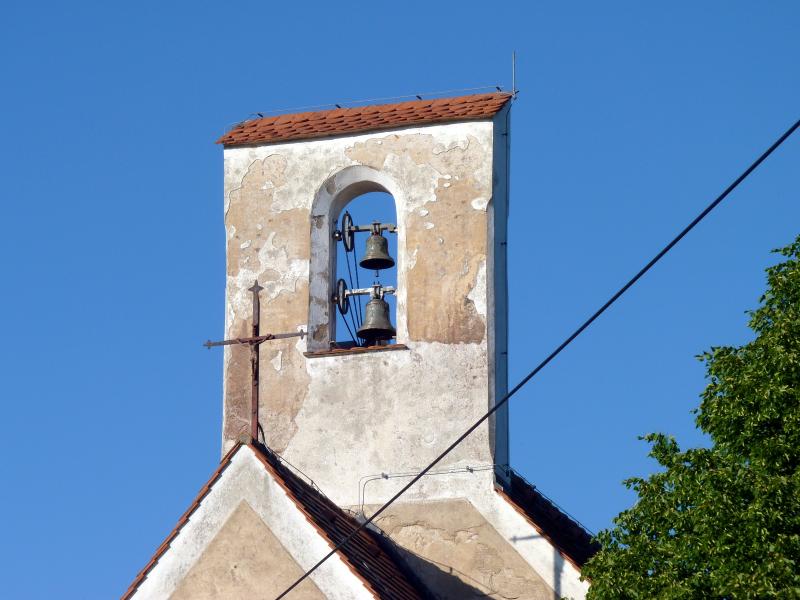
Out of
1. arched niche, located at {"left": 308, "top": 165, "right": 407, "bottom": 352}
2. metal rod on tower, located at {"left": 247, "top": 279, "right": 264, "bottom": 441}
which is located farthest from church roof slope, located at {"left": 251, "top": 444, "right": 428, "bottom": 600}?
arched niche, located at {"left": 308, "top": 165, "right": 407, "bottom": 352}

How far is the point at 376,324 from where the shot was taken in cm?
2456

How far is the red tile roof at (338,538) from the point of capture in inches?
814

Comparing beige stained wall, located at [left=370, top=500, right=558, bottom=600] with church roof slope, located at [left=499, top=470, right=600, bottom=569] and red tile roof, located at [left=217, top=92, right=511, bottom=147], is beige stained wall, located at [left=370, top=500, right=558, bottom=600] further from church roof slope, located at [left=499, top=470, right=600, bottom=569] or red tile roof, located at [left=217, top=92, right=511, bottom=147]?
red tile roof, located at [left=217, top=92, right=511, bottom=147]

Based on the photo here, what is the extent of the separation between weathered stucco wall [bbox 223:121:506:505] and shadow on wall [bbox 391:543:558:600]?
2.99ft

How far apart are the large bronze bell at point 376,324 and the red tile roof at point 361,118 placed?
7.67ft

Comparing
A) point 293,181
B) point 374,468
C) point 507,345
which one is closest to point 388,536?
point 374,468

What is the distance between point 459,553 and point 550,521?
10.4 ft

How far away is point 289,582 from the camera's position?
2025cm

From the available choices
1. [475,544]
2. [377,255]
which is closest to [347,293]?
[377,255]

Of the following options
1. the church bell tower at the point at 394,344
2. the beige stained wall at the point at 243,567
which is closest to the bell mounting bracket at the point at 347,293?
the church bell tower at the point at 394,344

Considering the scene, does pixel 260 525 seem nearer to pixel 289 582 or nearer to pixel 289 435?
pixel 289 582

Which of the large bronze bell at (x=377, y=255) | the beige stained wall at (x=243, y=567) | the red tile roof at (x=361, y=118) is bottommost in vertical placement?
the beige stained wall at (x=243, y=567)

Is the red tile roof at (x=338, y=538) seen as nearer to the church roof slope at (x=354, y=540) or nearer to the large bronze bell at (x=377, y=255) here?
the church roof slope at (x=354, y=540)

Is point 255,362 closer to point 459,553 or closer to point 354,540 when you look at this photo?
point 354,540
